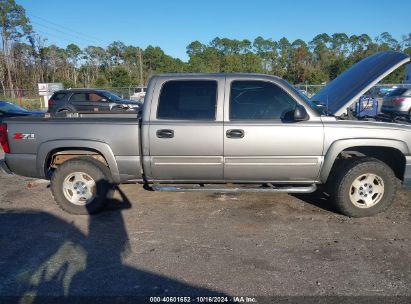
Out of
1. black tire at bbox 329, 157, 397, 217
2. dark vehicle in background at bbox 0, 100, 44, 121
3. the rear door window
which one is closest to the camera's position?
black tire at bbox 329, 157, 397, 217

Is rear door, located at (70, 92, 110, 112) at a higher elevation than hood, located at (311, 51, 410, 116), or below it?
below

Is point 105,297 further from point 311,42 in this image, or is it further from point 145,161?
point 311,42

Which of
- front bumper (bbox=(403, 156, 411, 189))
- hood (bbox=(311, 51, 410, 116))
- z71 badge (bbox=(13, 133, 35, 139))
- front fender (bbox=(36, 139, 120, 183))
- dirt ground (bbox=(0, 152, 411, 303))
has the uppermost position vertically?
hood (bbox=(311, 51, 410, 116))

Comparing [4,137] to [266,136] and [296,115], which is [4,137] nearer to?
[266,136]

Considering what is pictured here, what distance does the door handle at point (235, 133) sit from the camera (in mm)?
4258

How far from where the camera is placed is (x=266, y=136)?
426 centimetres

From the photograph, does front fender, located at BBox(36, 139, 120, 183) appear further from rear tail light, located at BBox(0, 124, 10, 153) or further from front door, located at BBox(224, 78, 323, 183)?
front door, located at BBox(224, 78, 323, 183)

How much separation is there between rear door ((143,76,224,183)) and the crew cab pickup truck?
0.01 metres

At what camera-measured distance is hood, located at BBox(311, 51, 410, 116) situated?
14.9ft

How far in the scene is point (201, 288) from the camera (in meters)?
2.97

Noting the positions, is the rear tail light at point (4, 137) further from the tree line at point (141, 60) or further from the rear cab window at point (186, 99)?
the tree line at point (141, 60)

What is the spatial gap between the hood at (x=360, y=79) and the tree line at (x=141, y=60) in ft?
141

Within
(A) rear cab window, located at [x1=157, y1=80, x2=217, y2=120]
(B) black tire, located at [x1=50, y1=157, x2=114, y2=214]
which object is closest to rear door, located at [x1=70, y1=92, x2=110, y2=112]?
(B) black tire, located at [x1=50, y1=157, x2=114, y2=214]

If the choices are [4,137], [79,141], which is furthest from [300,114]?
[4,137]
